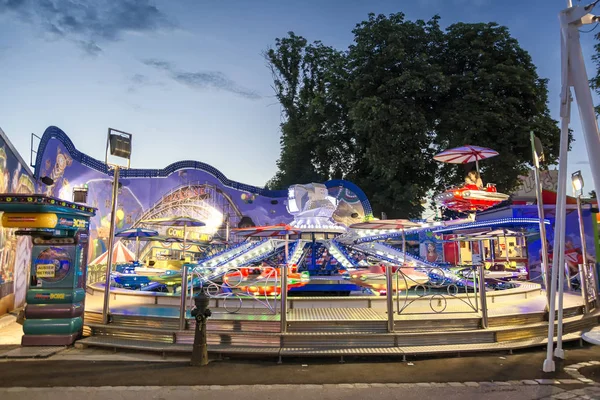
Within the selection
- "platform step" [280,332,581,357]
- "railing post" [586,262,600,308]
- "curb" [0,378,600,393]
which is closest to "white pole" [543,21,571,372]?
"curb" [0,378,600,393]

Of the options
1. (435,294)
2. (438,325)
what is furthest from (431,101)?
(438,325)

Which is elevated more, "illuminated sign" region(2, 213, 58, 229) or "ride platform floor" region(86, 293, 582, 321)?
"illuminated sign" region(2, 213, 58, 229)

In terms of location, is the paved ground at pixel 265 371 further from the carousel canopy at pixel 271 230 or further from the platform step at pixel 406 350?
the carousel canopy at pixel 271 230

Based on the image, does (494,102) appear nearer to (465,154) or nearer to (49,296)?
(465,154)

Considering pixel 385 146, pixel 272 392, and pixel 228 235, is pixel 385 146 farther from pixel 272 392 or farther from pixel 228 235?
pixel 272 392

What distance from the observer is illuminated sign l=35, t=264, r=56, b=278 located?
7777mm

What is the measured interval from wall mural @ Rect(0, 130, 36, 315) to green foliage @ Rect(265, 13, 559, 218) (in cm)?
1576

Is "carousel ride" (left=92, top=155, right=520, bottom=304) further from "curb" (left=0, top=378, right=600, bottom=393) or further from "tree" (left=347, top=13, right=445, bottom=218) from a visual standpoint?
"tree" (left=347, top=13, right=445, bottom=218)

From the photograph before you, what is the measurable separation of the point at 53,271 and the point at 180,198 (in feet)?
53.5

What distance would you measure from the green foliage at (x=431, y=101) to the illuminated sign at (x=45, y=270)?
1714 centimetres

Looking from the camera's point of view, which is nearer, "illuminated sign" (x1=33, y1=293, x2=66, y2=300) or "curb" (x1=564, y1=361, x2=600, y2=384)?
"curb" (x1=564, y1=361, x2=600, y2=384)

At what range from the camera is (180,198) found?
23938 mm

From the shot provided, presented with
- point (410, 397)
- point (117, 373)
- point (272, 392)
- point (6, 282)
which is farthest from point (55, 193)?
point (410, 397)

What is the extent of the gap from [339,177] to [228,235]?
10416 millimetres
